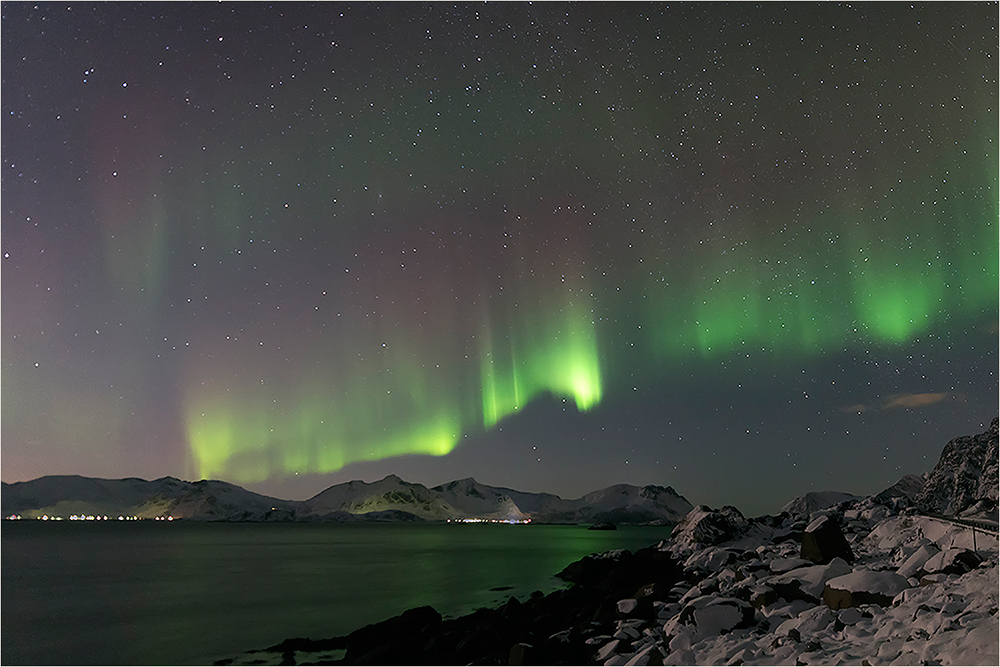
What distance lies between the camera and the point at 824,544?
589 inches

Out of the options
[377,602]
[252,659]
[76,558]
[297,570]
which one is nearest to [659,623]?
[252,659]

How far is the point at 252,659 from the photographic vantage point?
1706 cm

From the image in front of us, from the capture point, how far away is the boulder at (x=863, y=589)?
9.66 metres

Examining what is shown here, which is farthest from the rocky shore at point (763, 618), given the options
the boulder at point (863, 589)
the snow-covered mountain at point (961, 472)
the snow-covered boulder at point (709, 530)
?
the snow-covered mountain at point (961, 472)

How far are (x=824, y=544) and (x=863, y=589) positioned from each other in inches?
221

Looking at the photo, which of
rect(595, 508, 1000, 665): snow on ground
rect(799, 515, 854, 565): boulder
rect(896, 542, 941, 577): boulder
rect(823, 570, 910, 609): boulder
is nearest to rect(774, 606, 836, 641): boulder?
rect(595, 508, 1000, 665): snow on ground

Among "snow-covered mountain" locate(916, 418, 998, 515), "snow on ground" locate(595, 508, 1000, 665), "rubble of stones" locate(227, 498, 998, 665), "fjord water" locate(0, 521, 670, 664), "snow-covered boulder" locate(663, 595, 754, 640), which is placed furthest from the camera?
"snow-covered mountain" locate(916, 418, 998, 515)

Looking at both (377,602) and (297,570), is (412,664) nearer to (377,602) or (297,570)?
(377,602)

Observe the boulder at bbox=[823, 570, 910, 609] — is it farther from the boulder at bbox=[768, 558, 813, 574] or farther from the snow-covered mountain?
the snow-covered mountain

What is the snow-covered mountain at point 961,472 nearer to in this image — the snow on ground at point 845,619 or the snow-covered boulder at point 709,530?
the snow-covered boulder at point 709,530

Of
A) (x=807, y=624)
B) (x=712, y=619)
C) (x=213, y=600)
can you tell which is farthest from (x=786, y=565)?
(x=213, y=600)

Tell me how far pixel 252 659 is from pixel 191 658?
240 centimetres

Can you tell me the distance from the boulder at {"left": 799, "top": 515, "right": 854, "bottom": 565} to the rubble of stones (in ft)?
0.09

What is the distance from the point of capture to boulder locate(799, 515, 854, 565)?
48.7 ft
